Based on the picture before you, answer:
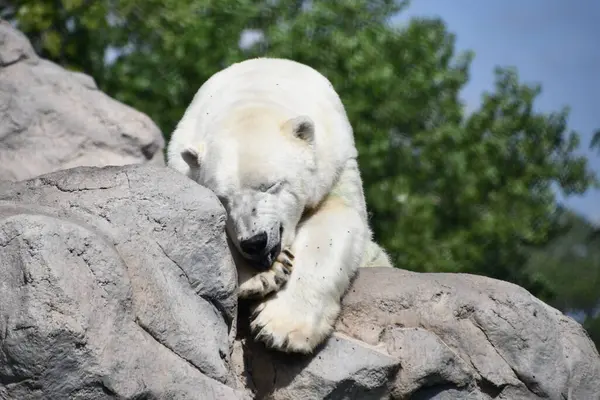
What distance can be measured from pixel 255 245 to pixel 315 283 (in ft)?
1.06

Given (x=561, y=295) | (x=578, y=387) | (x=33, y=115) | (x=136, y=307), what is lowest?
(x=561, y=295)

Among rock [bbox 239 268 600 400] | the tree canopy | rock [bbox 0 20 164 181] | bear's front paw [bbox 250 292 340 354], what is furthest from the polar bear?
the tree canopy

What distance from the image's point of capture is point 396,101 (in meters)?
12.0

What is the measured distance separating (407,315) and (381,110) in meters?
7.05

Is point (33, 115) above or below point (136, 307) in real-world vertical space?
below

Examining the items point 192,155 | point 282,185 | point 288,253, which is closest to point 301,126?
point 282,185

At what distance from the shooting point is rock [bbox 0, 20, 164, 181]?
7016 mm

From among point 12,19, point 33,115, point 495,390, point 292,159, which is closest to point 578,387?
point 495,390

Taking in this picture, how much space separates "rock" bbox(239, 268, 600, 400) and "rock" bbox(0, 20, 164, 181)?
269 cm

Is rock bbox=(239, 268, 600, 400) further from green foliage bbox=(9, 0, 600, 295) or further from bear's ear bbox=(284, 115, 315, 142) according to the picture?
green foliage bbox=(9, 0, 600, 295)

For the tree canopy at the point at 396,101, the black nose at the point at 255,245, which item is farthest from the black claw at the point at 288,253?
the tree canopy at the point at 396,101

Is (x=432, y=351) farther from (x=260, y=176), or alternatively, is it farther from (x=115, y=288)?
(x=115, y=288)

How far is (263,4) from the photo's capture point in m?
12.1

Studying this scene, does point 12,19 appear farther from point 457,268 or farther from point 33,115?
point 457,268
